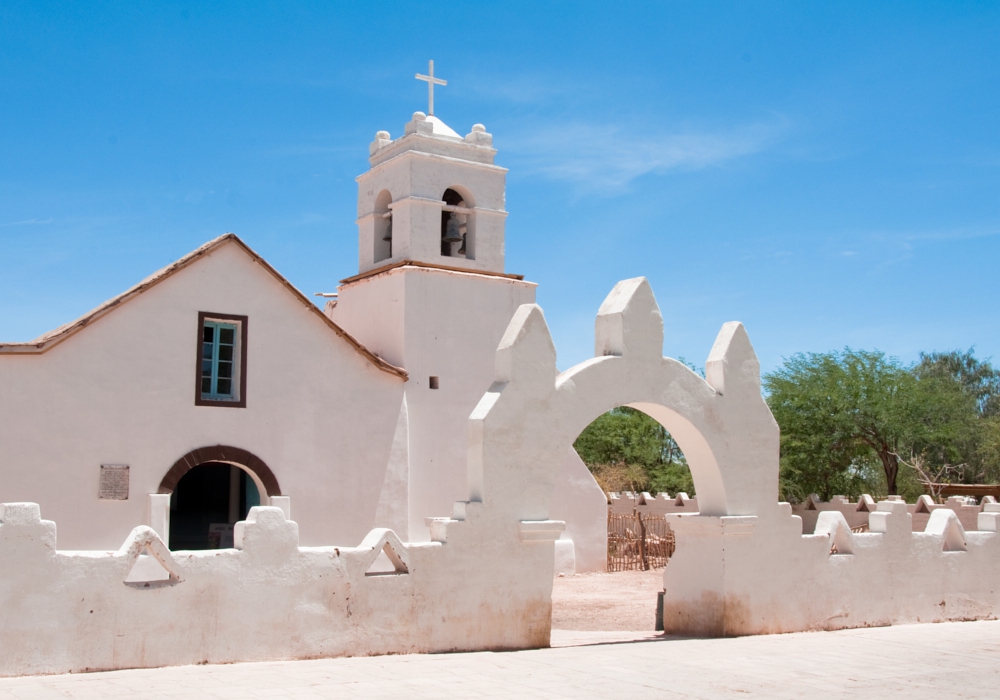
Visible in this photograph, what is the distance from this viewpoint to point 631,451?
125ft

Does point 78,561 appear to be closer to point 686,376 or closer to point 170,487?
point 686,376

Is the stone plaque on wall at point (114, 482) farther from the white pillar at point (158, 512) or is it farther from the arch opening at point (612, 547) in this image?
the arch opening at point (612, 547)

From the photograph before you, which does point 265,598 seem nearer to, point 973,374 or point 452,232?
point 452,232

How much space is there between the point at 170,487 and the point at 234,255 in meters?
3.69

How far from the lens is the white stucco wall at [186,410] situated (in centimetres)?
1423

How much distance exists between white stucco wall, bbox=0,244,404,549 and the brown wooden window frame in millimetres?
73

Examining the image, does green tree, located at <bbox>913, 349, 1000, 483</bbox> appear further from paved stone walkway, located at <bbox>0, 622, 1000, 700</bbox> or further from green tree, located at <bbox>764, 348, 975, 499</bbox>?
paved stone walkway, located at <bbox>0, 622, 1000, 700</bbox>

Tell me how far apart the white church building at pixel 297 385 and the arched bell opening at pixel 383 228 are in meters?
0.04

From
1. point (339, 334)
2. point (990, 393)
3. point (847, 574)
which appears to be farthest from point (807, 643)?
point (990, 393)

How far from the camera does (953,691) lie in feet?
26.9

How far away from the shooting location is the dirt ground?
44.6 ft

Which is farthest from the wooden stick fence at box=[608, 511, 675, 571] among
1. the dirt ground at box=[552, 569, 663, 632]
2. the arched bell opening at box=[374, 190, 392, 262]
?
the arched bell opening at box=[374, 190, 392, 262]

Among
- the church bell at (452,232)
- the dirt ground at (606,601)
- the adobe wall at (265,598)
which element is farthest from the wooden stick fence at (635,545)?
the adobe wall at (265,598)

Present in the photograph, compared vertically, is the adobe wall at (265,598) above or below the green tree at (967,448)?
below
